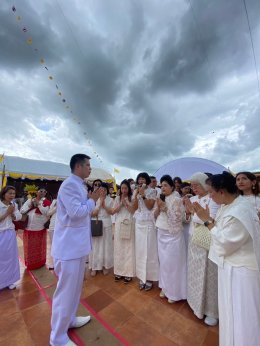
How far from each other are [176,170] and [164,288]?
5.65 meters

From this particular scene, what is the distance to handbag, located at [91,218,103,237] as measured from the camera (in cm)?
355

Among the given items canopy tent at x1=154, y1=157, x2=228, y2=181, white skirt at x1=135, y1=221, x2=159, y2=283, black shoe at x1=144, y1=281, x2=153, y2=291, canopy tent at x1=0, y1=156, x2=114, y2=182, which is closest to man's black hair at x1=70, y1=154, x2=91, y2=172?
white skirt at x1=135, y1=221, x2=159, y2=283

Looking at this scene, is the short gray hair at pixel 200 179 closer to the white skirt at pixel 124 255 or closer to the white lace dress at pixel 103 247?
the white skirt at pixel 124 255

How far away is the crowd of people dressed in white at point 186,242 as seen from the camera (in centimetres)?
141

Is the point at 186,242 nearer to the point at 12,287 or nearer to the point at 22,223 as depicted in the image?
the point at 12,287

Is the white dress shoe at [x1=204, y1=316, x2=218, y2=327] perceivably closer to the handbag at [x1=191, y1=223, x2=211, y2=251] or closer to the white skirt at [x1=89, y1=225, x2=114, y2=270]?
the handbag at [x1=191, y1=223, x2=211, y2=251]

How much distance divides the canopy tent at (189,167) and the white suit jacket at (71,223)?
18.8 feet

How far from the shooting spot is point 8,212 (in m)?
3.03

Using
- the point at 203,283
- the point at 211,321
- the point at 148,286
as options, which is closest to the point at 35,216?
the point at 148,286

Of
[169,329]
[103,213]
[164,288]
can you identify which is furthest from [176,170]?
[169,329]

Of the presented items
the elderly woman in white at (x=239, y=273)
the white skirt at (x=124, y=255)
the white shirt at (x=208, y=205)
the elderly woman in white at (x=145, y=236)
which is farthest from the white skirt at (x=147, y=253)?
the elderly woman in white at (x=239, y=273)

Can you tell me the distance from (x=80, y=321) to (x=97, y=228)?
1.53m

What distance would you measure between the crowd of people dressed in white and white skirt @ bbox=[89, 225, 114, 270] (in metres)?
0.02

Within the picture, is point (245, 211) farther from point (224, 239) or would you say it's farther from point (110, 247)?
point (110, 247)
